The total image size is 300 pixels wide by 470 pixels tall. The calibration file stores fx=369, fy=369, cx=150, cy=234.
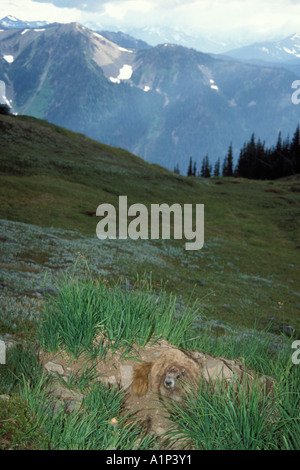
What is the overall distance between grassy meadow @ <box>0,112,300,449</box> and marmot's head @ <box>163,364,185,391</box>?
47 centimetres

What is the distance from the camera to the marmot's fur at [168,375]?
553cm

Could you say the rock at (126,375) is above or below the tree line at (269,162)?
below

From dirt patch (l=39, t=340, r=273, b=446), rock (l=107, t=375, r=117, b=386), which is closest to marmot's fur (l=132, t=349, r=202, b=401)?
dirt patch (l=39, t=340, r=273, b=446)

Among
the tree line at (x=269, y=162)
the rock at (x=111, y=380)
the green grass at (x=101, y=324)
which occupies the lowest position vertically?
the rock at (x=111, y=380)

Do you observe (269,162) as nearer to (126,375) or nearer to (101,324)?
(101,324)

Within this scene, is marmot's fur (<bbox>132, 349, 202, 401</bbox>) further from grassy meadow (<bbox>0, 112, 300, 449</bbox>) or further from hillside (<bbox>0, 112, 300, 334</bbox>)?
hillside (<bbox>0, 112, 300, 334</bbox>)

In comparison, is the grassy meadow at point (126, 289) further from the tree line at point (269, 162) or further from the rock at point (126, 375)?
the tree line at point (269, 162)

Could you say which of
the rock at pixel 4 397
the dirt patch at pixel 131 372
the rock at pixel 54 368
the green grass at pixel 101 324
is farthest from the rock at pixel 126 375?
the rock at pixel 4 397

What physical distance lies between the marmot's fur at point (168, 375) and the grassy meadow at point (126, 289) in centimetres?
45

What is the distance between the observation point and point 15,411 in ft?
15.2

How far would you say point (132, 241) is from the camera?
3659 cm

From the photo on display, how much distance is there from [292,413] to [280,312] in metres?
22.9

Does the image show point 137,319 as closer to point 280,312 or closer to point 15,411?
point 15,411
